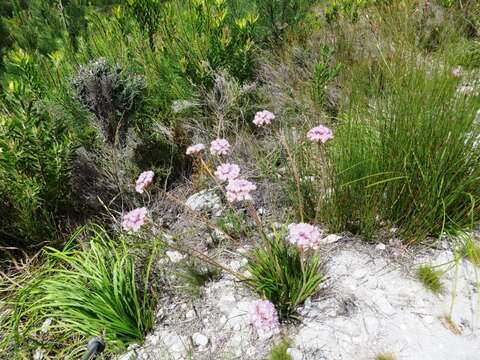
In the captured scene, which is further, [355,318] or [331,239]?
[331,239]

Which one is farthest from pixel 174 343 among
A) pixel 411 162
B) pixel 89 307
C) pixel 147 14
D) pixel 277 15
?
pixel 277 15

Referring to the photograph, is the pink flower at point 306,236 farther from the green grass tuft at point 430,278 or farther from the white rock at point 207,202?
the white rock at point 207,202

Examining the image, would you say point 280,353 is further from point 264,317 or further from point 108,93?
point 108,93

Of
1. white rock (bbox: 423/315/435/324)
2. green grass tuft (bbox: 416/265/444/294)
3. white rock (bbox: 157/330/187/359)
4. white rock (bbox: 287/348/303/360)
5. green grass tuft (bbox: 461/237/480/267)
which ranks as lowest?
white rock (bbox: 157/330/187/359)

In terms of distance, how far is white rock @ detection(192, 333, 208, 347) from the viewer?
1731 millimetres

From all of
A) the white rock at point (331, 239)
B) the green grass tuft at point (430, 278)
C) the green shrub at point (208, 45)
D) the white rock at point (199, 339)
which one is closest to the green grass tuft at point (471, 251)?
the green grass tuft at point (430, 278)

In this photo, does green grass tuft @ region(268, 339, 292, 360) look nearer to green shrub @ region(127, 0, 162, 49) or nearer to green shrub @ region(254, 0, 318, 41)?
green shrub @ region(127, 0, 162, 49)

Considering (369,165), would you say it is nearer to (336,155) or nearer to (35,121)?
(336,155)

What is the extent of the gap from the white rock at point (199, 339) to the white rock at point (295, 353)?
1.28ft

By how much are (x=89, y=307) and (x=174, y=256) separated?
1.74ft

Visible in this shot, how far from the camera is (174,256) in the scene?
7.07ft

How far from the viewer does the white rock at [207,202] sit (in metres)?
2.38

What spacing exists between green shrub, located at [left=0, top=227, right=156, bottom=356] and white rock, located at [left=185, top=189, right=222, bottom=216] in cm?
57

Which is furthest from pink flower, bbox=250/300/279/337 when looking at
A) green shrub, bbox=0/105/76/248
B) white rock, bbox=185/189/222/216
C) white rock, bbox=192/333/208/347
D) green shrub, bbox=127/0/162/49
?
green shrub, bbox=127/0/162/49
